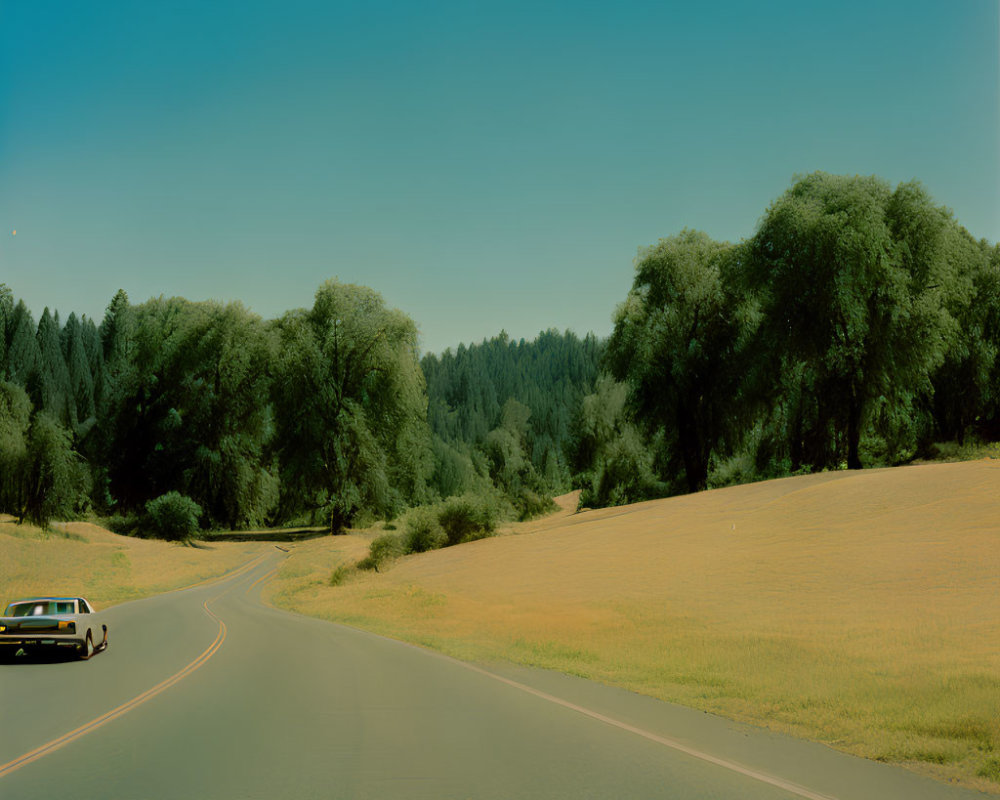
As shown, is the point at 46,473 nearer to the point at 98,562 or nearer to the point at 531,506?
the point at 98,562

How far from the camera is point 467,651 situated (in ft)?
60.8

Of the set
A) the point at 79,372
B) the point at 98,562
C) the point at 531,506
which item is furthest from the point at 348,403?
the point at 79,372

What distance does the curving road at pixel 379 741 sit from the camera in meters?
6.66

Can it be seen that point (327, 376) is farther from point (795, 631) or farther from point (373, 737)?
point (373, 737)

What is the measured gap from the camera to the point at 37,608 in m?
17.3

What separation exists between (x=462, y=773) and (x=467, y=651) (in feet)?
38.6

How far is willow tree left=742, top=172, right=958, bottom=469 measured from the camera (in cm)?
3716

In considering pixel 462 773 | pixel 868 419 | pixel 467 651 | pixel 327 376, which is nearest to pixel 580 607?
pixel 467 651

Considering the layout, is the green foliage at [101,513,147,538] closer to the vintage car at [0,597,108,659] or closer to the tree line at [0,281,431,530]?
the tree line at [0,281,431,530]

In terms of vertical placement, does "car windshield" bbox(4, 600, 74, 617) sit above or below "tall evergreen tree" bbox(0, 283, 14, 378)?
below

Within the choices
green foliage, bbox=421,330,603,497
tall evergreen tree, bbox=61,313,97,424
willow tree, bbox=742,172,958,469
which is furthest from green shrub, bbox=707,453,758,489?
tall evergreen tree, bbox=61,313,97,424

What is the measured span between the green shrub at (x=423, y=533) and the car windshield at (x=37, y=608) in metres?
29.1

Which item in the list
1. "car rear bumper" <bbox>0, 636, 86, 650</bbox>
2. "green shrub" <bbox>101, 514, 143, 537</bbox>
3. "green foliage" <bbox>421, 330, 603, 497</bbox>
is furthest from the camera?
"green foliage" <bbox>421, 330, 603, 497</bbox>

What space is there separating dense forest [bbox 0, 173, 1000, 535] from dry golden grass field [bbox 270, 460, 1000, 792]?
574 cm
